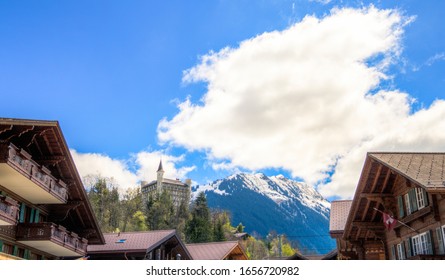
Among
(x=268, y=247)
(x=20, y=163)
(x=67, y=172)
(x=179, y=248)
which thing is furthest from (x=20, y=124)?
(x=268, y=247)

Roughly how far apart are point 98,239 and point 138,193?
60370 mm

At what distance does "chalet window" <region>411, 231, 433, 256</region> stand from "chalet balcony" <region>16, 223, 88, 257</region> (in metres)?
15.7

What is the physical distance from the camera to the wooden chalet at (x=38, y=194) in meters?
19.6

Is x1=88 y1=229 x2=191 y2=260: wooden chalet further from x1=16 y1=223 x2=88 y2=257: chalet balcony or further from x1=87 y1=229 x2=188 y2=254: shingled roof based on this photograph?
x1=16 y1=223 x2=88 y2=257: chalet balcony

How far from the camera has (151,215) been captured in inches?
3393

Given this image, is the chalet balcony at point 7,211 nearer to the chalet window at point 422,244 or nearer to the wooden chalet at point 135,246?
the wooden chalet at point 135,246

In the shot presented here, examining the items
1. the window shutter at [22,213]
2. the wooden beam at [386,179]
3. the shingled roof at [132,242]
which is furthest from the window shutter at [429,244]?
the shingled roof at [132,242]

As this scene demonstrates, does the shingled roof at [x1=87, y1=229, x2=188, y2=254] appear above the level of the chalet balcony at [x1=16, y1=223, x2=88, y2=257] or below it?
above

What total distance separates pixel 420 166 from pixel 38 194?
16.3m

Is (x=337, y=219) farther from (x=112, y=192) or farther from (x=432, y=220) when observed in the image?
(x=112, y=192)

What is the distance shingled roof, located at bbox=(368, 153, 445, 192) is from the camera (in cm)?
1599

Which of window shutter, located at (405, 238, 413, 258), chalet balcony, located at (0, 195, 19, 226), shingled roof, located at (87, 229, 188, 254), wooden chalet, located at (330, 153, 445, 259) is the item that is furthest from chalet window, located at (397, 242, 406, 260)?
chalet balcony, located at (0, 195, 19, 226)
